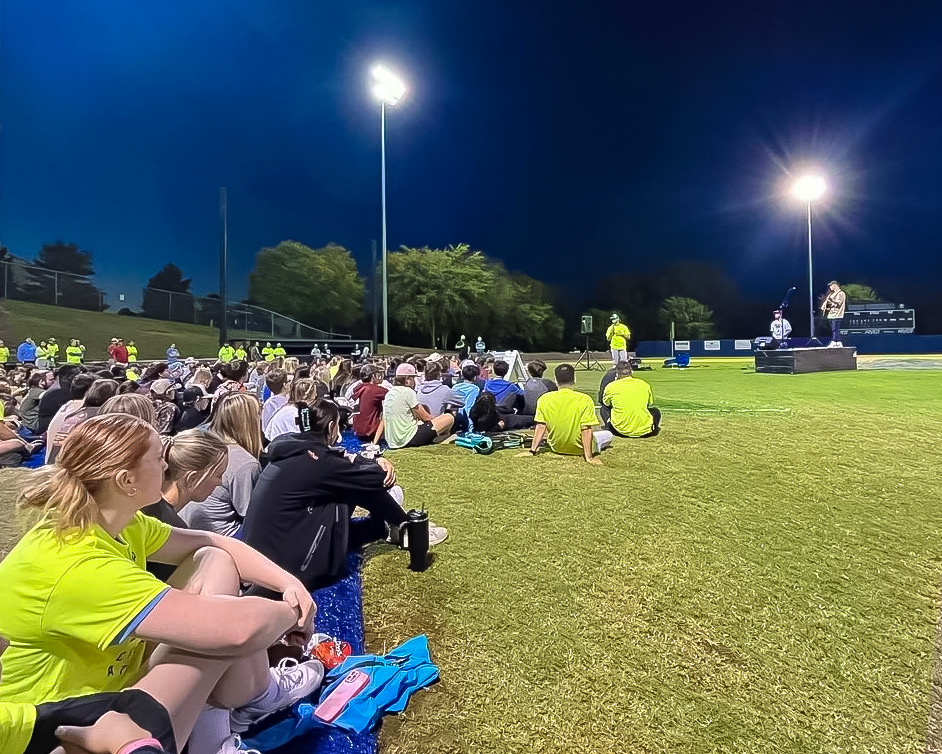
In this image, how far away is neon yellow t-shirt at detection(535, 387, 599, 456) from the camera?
684 centimetres

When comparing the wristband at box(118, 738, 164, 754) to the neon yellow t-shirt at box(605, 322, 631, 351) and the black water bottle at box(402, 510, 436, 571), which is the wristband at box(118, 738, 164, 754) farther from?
the neon yellow t-shirt at box(605, 322, 631, 351)

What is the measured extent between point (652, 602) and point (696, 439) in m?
4.91

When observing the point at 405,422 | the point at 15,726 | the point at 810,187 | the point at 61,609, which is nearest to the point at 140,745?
the point at 15,726

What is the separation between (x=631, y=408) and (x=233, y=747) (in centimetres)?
687

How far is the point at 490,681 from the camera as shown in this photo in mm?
2773

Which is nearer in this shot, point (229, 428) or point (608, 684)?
point (608, 684)

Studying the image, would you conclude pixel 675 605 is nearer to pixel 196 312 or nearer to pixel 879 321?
pixel 196 312

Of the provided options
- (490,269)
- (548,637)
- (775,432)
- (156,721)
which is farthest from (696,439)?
(490,269)

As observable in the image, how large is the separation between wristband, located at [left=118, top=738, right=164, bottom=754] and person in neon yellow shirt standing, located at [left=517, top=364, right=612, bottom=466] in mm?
5519

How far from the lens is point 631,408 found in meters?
8.14

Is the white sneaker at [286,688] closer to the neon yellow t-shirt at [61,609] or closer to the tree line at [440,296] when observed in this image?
the neon yellow t-shirt at [61,609]

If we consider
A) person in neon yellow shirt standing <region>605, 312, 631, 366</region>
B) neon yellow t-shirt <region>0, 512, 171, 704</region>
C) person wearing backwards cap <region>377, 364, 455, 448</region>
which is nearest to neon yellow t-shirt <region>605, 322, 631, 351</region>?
person in neon yellow shirt standing <region>605, 312, 631, 366</region>

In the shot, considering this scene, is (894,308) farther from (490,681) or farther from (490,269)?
(490,681)

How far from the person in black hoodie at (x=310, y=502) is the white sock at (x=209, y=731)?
129 centimetres
